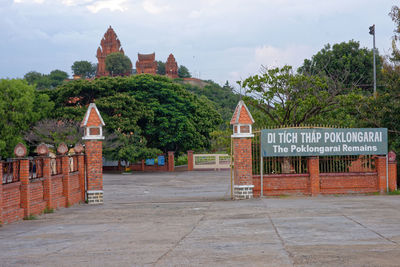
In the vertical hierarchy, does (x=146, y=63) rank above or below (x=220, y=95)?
above

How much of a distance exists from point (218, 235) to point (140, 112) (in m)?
30.8

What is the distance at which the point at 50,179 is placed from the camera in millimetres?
14820

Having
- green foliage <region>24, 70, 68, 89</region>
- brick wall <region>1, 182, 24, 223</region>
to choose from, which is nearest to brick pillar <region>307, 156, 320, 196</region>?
brick wall <region>1, 182, 24, 223</region>

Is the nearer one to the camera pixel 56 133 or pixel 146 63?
pixel 56 133

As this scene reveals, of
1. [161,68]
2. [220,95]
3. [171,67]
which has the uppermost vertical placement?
[161,68]

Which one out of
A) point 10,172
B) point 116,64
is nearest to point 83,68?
point 116,64

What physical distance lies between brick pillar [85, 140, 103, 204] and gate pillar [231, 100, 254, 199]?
5155 millimetres

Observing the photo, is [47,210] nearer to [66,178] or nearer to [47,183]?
[47,183]

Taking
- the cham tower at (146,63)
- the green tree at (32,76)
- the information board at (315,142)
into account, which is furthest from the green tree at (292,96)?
the cham tower at (146,63)

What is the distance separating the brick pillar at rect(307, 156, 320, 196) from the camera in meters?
16.3

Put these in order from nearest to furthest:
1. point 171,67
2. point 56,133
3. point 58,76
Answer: point 56,133 → point 58,76 → point 171,67

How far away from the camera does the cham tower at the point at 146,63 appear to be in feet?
364

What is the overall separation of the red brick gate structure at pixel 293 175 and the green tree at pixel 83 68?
10473 centimetres

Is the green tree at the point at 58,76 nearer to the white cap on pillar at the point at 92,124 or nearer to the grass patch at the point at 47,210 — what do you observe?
the white cap on pillar at the point at 92,124
